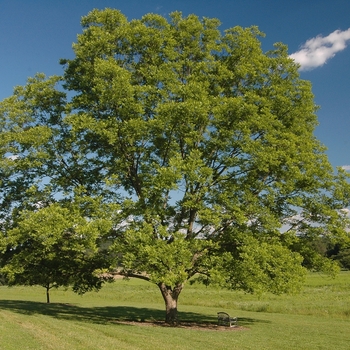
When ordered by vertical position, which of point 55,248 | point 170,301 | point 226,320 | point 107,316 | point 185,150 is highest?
point 185,150

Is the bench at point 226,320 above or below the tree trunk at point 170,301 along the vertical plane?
below

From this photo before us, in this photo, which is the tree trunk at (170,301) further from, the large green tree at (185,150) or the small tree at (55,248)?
the small tree at (55,248)

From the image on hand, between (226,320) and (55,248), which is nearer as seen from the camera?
(55,248)

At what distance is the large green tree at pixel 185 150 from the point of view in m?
19.4

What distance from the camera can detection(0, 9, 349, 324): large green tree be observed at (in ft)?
63.8

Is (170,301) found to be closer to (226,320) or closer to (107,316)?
(226,320)

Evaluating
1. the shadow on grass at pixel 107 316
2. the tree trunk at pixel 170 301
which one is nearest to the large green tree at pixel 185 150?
the tree trunk at pixel 170 301

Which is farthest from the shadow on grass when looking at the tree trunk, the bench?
the tree trunk

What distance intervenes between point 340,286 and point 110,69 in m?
58.2

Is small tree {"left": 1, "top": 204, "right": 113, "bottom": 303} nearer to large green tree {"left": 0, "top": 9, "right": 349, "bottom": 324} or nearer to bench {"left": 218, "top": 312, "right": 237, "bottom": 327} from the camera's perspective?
large green tree {"left": 0, "top": 9, "right": 349, "bottom": 324}

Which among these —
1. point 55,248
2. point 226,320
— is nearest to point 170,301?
point 226,320

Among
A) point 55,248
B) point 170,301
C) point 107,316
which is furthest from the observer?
point 107,316

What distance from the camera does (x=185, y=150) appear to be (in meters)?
23.2

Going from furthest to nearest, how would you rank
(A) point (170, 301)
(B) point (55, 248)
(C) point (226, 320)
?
(C) point (226, 320) → (A) point (170, 301) → (B) point (55, 248)
